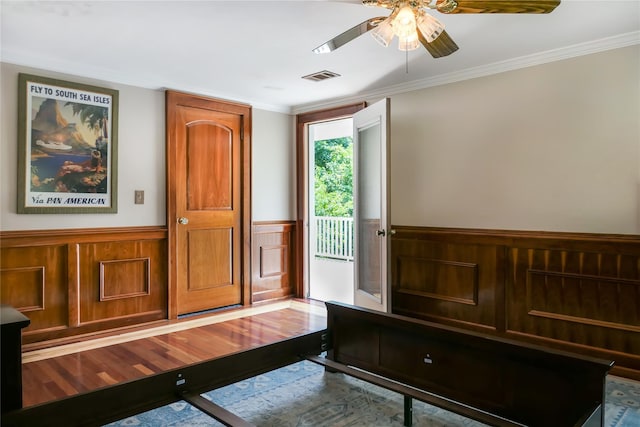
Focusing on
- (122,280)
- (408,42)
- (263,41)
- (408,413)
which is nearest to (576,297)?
(408,413)

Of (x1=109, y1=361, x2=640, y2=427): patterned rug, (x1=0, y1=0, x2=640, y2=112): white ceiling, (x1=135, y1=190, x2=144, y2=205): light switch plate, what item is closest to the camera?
(x1=109, y1=361, x2=640, y2=427): patterned rug

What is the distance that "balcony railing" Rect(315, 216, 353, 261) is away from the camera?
5.46 m

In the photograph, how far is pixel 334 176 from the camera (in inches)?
281

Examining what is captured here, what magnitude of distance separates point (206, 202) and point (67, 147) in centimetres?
138

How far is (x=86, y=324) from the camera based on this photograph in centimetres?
377

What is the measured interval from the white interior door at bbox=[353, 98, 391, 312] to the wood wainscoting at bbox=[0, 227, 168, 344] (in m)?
1.92

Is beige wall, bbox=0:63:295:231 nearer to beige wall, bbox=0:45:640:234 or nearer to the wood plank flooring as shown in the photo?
beige wall, bbox=0:45:640:234

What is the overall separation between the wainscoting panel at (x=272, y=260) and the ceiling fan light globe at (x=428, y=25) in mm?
3326

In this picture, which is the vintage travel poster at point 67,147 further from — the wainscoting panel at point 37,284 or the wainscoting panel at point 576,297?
the wainscoting panel at point 576,297

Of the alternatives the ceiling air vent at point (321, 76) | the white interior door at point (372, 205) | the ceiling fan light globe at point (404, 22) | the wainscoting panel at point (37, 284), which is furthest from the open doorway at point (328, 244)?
the ceiling fan light globe at point (404, 22)

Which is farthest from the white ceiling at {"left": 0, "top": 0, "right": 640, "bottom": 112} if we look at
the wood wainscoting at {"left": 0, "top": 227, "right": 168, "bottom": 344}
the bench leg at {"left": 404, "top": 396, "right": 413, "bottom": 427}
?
the bench leg at {"left": 404, "top": 396, "right": 413, "bottom": 427}

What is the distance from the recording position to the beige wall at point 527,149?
10.1ft

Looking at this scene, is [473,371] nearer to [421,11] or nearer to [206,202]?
[421,11]

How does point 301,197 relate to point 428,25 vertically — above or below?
below
